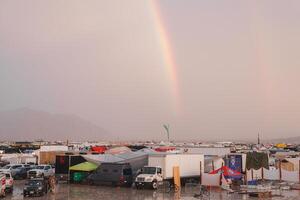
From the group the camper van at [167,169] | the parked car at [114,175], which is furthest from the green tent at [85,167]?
the camper van at [167,169]

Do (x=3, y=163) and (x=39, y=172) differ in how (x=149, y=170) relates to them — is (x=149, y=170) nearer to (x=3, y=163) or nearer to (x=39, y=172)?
(x=39, y=172)

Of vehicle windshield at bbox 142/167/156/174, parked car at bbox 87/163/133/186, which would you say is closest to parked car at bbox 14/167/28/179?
parked car at bbox 87/163/133/186

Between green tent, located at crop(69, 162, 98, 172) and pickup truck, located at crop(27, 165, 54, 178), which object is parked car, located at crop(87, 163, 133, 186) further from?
pickup truck, located at crop(27, 165, 54, 178)

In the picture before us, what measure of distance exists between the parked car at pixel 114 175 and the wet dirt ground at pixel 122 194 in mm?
1122

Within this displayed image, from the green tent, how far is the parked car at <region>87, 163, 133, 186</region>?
141cm

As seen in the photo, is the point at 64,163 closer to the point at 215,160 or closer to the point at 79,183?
the point at 79,183

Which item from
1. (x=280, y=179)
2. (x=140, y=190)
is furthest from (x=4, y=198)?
(x=280, y=179)

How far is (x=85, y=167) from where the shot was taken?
37.1 meters

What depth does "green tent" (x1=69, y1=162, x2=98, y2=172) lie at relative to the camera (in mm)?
36866

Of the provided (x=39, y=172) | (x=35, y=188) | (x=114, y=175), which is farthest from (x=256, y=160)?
(x=39, y=172)

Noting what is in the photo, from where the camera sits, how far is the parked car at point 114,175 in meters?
34.0

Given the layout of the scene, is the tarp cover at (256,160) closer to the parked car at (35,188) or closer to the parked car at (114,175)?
the parked car at (114,175)

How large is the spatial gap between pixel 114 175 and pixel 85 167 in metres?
4.12

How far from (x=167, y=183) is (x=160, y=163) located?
2.93 m
